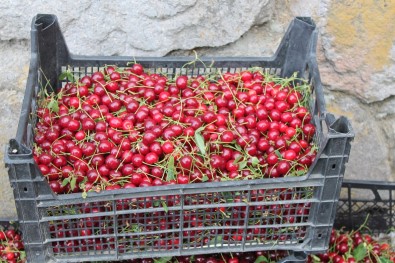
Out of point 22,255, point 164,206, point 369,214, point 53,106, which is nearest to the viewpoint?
point 164,206

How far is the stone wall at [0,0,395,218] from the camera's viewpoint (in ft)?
5.57

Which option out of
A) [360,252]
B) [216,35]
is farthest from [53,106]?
[360,252]

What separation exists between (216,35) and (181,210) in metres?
0.68

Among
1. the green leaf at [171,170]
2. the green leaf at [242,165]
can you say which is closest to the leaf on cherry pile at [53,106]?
the green leaf at [171,170]

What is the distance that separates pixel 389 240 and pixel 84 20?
46.0 inches

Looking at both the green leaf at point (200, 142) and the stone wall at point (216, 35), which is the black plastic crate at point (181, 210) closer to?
the green leaf at point (200, 142)

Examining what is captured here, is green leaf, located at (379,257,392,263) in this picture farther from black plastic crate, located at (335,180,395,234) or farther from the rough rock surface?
the rough rock surface

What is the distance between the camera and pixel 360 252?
1734 mm

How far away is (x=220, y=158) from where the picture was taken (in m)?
1.31

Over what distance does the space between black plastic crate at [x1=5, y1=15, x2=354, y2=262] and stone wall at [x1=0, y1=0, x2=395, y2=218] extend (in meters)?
0.29

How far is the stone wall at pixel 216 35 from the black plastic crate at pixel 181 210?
29 centimetres

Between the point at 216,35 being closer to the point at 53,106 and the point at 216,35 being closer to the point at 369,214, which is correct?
the point at 53,106

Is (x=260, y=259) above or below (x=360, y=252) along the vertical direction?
above

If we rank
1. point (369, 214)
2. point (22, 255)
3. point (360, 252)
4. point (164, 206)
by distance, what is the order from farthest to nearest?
point (369, 214) → point (360, 252) → point (22, 255) → point (164, 206)
